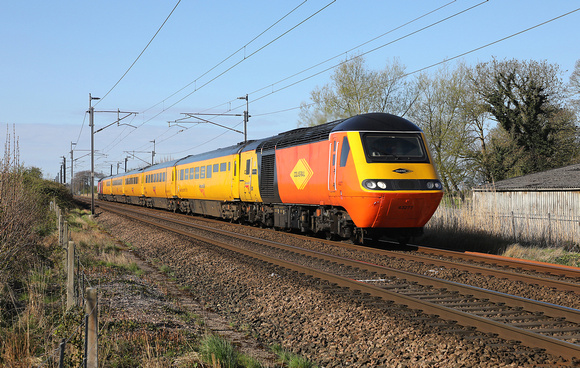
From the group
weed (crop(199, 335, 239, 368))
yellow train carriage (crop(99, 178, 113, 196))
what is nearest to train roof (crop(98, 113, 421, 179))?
weed (crop(199, 335, 239, 368))

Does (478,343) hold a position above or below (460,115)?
below

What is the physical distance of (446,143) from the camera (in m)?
42.3

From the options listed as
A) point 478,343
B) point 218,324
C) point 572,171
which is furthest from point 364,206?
point 572,171

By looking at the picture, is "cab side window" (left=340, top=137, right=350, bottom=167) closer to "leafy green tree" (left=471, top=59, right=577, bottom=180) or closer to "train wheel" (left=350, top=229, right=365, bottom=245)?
"train wheel" (left=350, top=229, right=365, bottom=245)

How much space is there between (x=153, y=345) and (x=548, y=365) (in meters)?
4.23

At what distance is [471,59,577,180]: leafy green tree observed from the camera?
1620 inches

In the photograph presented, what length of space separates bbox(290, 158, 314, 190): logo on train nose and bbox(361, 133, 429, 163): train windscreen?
2844 mm

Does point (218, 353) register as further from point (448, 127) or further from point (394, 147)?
point (448, 127)

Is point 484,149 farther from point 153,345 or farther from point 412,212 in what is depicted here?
point 153,345

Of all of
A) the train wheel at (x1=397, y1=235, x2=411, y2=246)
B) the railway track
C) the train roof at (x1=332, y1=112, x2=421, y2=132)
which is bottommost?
the railway track

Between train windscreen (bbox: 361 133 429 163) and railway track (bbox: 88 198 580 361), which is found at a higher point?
train windscreen (bbox: 361 133 429 163)

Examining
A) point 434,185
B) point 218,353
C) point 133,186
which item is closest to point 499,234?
point 434,185

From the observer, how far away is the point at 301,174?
1675 centimetres

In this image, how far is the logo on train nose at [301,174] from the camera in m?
16.3
